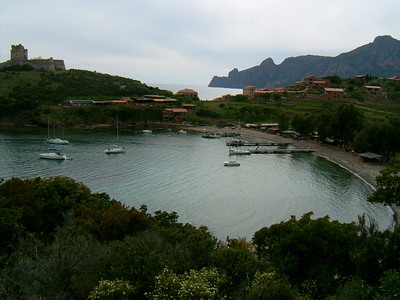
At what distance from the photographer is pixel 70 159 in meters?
58.4

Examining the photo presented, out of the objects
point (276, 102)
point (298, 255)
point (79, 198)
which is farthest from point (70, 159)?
point (276, 102)

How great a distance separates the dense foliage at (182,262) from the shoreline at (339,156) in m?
17.7

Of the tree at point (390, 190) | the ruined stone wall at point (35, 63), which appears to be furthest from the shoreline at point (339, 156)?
the ruined stone wall at point (35, 63)

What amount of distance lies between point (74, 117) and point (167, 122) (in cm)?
2882

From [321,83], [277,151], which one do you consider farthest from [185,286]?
[321,83]

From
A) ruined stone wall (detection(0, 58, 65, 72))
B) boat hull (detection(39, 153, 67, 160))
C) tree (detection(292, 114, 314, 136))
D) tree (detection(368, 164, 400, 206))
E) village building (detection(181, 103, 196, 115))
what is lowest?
boat hull (detection(39, 153, 67, 160))

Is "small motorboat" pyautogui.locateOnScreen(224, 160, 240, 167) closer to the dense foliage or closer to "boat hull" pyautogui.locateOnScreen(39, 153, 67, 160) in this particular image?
"boat hull" pyautogui.locateOnScreen(39, 153, 67, 160)

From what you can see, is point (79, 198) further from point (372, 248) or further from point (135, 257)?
point (372, 248)

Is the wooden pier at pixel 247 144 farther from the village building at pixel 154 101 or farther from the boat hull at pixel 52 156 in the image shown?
the village building at pixel 154 101

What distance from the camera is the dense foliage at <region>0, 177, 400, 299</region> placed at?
1215cm

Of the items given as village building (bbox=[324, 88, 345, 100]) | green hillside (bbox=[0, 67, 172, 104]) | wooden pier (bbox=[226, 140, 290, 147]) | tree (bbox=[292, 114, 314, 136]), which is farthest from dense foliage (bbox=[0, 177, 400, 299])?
village building (bbox=[324, 88, 345, 100])

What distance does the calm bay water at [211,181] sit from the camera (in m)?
35.8

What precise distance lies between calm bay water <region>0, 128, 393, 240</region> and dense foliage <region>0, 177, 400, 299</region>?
11.3 m

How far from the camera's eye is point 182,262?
570 inches
